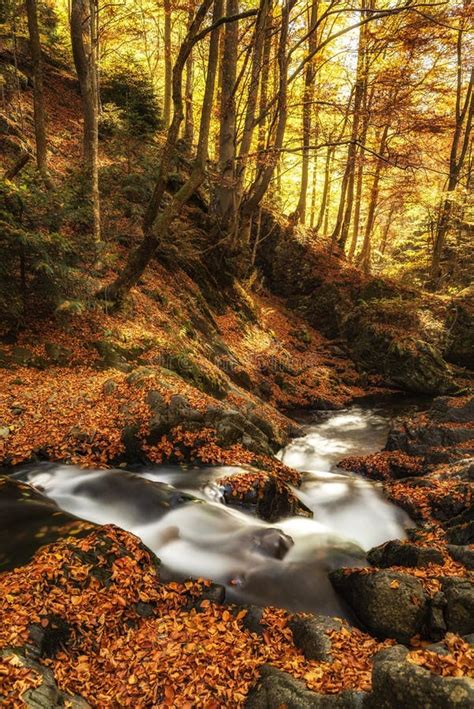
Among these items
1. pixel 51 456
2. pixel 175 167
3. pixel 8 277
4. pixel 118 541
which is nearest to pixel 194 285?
pixel 175 167

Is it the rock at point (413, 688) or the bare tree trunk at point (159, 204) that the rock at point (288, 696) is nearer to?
the rock at point (413, 688)

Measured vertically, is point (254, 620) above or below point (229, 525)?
below

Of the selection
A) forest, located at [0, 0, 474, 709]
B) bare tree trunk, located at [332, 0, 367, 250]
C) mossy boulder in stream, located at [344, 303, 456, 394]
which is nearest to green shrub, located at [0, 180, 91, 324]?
forest, located at [0, 0, 474, 709]

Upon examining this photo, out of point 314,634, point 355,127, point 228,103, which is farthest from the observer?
point 355,127

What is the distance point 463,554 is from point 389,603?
162 centimetres

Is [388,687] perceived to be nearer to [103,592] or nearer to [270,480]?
[103,592]

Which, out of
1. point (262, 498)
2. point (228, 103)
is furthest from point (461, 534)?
point (228, 103)

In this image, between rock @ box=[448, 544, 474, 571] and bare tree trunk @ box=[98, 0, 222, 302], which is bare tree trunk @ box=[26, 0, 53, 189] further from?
rock @ box=[448, 544, 474, 571]

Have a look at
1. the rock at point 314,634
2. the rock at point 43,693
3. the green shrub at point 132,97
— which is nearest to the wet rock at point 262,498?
the rock at point 314,634

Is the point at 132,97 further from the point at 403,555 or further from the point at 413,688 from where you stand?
the point at 413,688

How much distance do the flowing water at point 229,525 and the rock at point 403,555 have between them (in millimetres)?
288

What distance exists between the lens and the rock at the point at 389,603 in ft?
14.0

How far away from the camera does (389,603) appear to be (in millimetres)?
4422

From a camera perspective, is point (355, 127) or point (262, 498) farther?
point (355, 127)
